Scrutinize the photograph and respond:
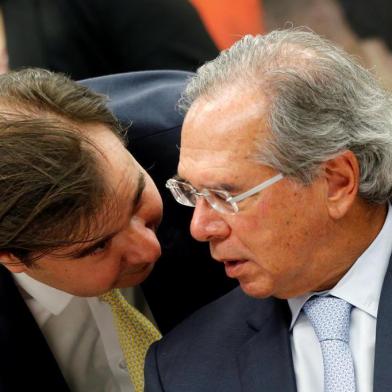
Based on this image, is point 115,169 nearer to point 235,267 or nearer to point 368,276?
point 235,267

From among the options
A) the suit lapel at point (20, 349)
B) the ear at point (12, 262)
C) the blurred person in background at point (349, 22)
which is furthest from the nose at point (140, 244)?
the blurred person in background at point (349, 22)

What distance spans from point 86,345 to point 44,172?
712 millimetres

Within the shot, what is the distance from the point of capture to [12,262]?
1902mm

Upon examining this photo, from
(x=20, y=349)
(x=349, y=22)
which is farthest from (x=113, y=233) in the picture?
(x=349, y=22)

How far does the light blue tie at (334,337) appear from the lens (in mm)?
1662

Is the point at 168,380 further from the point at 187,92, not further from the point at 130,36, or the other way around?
the point at 130,36

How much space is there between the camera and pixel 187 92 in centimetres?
178

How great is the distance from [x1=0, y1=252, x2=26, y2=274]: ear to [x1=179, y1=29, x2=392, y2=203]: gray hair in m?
0.52

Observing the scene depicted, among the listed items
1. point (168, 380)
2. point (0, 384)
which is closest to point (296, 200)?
point (168, 380)

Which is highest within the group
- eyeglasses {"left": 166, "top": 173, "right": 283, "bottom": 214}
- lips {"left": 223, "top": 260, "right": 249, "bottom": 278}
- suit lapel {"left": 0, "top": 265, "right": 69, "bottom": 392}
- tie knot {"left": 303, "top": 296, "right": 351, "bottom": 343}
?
eyeglasses {"left": 166, "top": 173, "right": 283, "bottom": 214}

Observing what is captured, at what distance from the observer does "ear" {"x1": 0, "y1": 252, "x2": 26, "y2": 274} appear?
73.8 inches

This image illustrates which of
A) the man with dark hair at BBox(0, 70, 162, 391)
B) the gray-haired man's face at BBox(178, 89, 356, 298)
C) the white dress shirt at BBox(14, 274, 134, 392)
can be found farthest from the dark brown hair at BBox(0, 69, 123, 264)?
the white dress shirt at BBox(14, 274, 134, 392)

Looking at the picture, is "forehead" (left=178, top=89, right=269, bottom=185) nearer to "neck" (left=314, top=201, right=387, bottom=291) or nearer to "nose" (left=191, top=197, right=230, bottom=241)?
"nose" (left=191, top=197, right=230, bottom=241)

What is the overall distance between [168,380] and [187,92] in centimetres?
59
